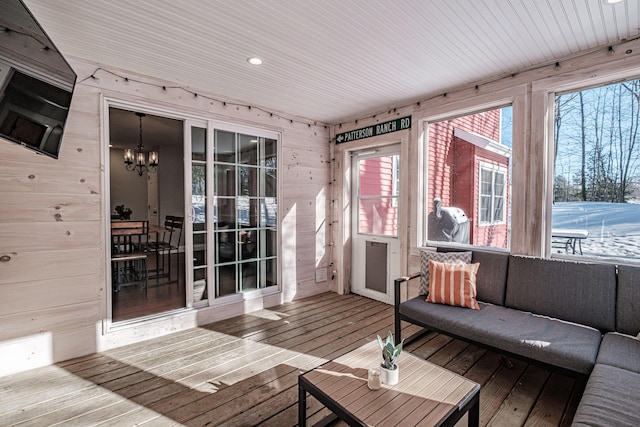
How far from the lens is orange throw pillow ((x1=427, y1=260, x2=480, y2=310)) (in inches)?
105

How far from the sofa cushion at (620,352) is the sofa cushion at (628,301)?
0.28 ft

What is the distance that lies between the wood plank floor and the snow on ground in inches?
43.6

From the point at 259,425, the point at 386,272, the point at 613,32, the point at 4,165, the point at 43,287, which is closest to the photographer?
the point at 259,425

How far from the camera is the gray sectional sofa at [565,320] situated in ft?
5.04

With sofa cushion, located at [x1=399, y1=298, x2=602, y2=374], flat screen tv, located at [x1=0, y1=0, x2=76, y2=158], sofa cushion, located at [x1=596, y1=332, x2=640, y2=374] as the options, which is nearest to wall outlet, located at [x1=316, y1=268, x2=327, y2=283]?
sofa cushion, located at [x1=399, y1=298, x2=602, y2=374]

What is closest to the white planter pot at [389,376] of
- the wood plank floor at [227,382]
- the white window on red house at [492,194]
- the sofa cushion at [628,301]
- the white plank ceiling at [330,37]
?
the wood plank floor at [227,382]

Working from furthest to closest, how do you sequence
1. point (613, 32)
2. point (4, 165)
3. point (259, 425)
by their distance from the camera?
point (4, 165)
point (613, 32)
point (259, 425)

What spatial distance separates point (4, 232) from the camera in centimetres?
238

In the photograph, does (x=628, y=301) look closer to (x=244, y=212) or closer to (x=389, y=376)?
(x=389, y=376)

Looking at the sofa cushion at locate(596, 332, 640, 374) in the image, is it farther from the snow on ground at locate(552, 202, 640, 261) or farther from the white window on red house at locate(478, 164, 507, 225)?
the white window on red house at locate(478, 164, 507, 225)

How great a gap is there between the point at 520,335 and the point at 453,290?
2.13 feet

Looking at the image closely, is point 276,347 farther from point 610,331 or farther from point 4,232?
point 610,331

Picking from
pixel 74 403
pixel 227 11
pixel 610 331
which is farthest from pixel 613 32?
pixel 74 403

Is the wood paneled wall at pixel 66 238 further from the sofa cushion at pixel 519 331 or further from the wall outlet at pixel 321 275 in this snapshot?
the sofa cushion at pixel 519 331
